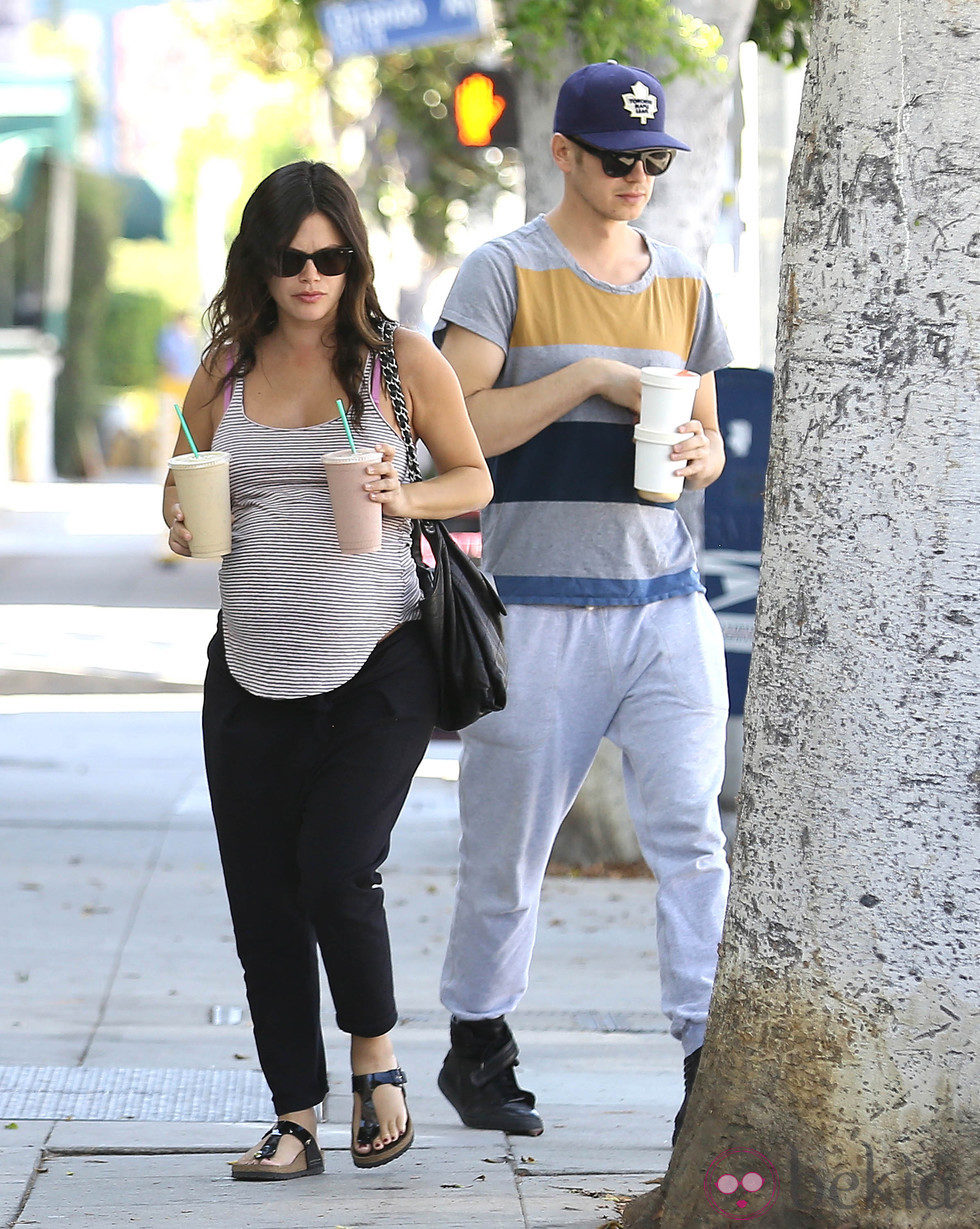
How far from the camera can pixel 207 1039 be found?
5.12m

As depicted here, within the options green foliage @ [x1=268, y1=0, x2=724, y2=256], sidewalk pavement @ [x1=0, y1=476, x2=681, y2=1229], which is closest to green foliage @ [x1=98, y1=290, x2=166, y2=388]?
green foliage @ [x1=268, y1=0, x2=724, y2=256]

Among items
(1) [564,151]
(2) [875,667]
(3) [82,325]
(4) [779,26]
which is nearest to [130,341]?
(3) [82,325]

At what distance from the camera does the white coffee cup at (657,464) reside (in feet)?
12.7

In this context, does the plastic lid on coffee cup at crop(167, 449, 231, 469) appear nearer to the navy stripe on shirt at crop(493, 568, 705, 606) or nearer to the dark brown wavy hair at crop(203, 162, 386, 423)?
the dark brown wavy hair at crop(203, 162, 386, 423)

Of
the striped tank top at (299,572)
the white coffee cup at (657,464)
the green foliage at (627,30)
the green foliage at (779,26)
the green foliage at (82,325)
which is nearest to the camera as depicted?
the striped tank top at (299,572)

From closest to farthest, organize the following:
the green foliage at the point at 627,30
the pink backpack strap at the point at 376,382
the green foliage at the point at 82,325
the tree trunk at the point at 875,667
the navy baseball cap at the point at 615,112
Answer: the tree trunk at the point at 875,667, the pink backpack strap at the point at 376,382, the navy baseball cap at the point at 615,112, the green foliage at the point at 627,30, the green foliage at the point at 82,325

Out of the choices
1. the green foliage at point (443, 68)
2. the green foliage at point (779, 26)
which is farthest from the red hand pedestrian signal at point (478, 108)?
the green foliage at point (779, 26)

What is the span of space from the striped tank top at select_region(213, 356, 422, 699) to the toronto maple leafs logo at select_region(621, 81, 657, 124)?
2.54 feet

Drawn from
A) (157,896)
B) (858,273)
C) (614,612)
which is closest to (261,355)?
(614,612)

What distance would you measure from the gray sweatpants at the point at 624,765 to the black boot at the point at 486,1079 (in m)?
0.15

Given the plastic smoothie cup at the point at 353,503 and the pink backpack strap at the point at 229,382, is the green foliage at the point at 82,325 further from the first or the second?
the plastic smoothie cup at the point at 353,503

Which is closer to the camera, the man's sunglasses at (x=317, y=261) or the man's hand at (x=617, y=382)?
the man's sunglasses at (x=317, y=261)

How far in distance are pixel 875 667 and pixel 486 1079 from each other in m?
1.58

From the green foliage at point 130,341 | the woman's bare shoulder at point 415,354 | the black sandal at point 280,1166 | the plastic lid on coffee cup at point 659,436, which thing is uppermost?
the woman's bare shoulder at point 415,354
